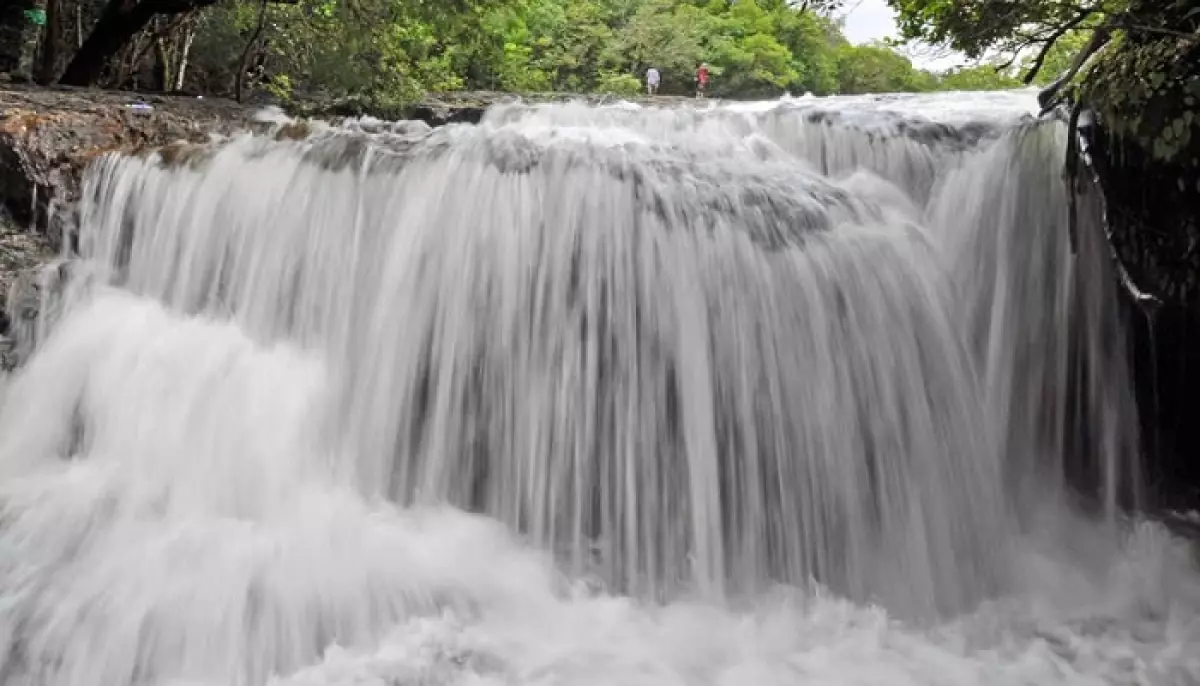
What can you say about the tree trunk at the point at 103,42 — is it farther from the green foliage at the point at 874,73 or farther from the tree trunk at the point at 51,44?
the green foliage at the point at 874,73

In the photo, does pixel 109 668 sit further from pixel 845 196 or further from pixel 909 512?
pixel 845 196

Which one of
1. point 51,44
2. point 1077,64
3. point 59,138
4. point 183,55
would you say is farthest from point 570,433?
point 183,55

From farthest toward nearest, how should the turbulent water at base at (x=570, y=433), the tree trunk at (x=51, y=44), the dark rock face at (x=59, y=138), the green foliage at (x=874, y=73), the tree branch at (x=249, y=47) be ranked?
the green foliage at (x=874, y=73) < the tree branch at (x=249, y=47) < the tree trunk at (x=51, y=44) < the dark rock face at (x=59, y=138) < the turbulent water at base at (x=570, y=433)

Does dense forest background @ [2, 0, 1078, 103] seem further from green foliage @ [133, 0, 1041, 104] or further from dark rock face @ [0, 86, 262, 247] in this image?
dark rock face @ [0, 86, 262, 247]

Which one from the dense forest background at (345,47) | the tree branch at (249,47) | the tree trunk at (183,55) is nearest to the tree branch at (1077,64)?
the dense forest background at (345,47)

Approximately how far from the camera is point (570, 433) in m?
3.88

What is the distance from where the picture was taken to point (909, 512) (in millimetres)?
3969

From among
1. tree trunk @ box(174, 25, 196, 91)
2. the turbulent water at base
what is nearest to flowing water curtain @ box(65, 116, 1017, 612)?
the turbulent water at base

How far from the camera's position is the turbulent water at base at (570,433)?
10.5 feet

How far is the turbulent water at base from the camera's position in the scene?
3.20 meters

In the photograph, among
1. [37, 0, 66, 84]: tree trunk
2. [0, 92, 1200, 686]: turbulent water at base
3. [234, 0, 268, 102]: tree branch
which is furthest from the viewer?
[234, 0, 268, 102]: tree branch

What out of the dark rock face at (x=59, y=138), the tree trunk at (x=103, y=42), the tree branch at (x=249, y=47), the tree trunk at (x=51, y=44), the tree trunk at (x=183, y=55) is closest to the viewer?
the dark rock face at (x=59, y=138)

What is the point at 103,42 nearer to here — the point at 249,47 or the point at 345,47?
the point at 249,47

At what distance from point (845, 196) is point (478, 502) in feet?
9.41
